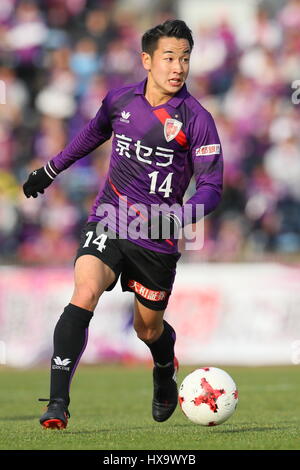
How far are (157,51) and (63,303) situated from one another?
29.8ft

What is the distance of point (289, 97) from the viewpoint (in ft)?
58.2

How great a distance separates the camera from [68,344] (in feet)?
21.7

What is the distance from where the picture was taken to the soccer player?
6.70m

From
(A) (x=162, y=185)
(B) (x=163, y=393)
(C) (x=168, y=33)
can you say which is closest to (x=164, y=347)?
(B) (x=163, y=393)

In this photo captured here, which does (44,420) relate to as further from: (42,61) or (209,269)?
(42,61)

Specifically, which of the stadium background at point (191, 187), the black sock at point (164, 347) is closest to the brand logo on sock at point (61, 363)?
the black sock at point (164, 347)

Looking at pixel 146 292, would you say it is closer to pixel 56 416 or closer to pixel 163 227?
pixel 163 227

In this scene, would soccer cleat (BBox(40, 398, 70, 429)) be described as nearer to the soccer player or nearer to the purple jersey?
the soccer player

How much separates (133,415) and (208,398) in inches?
79.9

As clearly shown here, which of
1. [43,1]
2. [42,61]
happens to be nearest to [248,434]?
[42,61]

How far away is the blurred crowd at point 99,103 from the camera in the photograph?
16422 mm

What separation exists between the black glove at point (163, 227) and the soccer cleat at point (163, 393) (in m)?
1.30

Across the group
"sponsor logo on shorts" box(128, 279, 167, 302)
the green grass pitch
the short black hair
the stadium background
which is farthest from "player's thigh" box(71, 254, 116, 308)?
the stadium background
